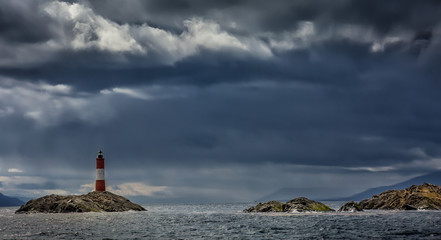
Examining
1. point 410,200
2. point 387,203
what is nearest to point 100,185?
point 387,203

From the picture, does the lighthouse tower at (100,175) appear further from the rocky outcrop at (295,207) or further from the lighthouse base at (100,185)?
the rocky outcrop at (295,207)

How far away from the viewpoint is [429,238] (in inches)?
1897

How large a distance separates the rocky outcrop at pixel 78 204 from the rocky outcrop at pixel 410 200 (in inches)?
2968

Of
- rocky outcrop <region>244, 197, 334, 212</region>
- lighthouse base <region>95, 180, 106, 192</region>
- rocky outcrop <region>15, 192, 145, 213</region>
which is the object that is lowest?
rocky outcrop <region>244, 197, 334, 212</region>

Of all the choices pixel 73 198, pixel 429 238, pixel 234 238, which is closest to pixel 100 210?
pixel 73 198

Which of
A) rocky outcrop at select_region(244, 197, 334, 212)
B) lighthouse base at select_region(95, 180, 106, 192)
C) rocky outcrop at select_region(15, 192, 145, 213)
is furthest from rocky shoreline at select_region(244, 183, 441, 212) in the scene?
lighthouse base at select_region(95, 180, 106, 192)

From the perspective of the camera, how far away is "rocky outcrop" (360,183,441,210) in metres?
127

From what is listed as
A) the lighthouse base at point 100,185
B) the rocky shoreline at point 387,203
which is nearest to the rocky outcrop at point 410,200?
the rocky shoreline at point 387,203

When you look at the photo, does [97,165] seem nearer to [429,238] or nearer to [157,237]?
[157,237]

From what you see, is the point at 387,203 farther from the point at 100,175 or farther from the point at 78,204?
the point at 78,204

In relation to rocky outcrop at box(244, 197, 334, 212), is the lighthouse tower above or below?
above

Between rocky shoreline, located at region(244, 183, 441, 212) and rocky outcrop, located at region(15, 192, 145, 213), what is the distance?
38064mm

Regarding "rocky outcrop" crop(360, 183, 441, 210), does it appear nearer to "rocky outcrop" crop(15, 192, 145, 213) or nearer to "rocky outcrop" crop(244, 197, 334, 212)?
"rocky outcrop" crop(244, 197, 334, 212)

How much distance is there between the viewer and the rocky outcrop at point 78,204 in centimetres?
12319
